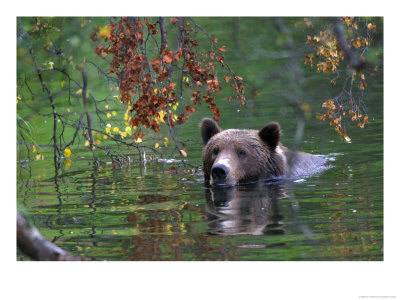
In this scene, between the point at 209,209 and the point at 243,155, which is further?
the point at 243,155

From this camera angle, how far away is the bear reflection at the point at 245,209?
8055 mm

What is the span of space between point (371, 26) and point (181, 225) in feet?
10.9

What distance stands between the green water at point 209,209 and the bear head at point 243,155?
26 centimetres

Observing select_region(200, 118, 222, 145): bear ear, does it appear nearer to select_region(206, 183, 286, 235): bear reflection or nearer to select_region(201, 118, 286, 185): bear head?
select_region(201, 118, 286, 185): bear head

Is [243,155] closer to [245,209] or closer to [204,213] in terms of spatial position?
[245,209]

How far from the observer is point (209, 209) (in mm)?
9328

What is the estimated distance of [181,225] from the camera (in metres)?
8.42

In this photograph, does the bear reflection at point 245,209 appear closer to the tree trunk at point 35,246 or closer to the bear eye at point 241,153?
the bear eye at point 241,153

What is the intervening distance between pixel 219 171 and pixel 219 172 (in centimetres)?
2

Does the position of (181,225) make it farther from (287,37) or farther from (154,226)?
(287,37)

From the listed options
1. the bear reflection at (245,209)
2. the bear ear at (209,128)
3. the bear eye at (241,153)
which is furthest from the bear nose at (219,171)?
the bear ear at (209,128)

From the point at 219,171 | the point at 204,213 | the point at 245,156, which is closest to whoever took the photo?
the point at 204,213

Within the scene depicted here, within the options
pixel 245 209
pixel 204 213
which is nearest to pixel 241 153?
pixel 245 209
